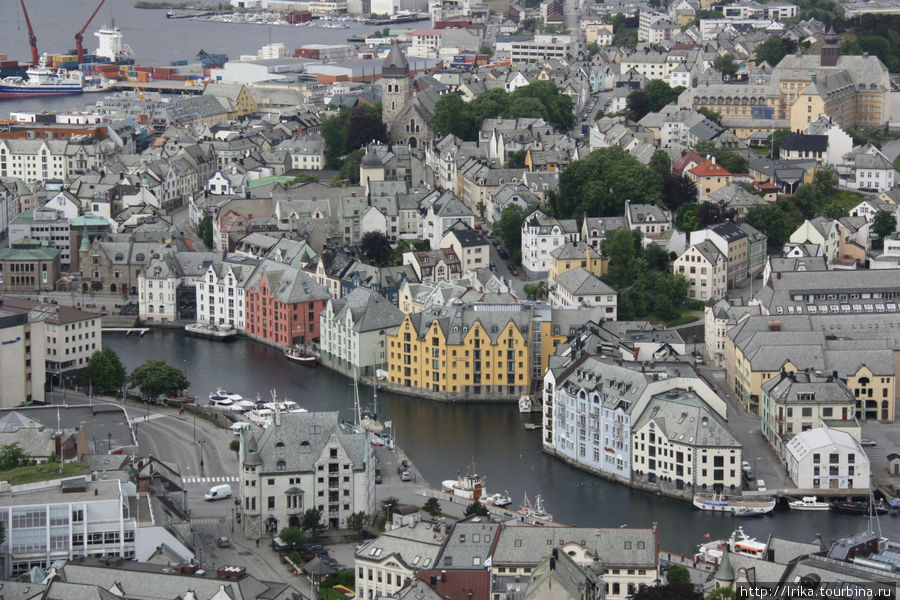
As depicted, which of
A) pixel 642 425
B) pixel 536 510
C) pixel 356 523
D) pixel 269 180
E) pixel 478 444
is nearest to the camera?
pixel 356 523

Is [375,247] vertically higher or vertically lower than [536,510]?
higher

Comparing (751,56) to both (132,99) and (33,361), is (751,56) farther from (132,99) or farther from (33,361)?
(33,361)

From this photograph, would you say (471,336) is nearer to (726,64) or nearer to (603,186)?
(603,186)

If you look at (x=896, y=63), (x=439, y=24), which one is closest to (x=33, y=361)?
(x=896, y=63)

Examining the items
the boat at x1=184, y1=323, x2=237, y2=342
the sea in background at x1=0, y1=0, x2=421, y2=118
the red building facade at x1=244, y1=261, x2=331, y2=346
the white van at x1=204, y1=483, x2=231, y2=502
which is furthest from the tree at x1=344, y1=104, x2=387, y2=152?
the sea in background at x1=0, y1=0, x2=421, y2=118

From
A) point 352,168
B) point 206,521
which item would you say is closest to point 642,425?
point 206,521

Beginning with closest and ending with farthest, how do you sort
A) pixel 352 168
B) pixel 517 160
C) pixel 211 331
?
pixel 211 331 < pixel 517 160 < pixel 352 168
